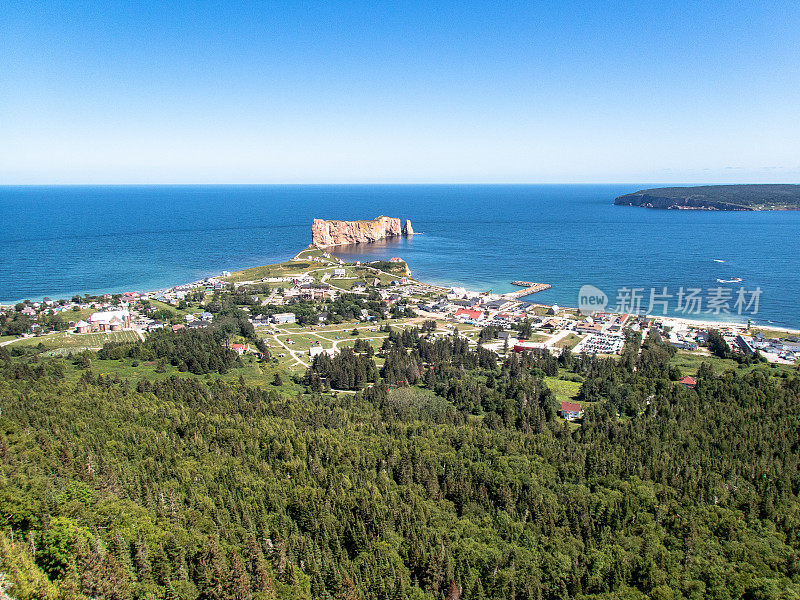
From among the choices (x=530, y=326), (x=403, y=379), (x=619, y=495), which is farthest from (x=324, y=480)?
(x=530, y=326)

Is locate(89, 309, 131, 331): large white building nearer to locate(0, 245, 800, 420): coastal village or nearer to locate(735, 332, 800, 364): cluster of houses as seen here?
locate(0, 245, 800, 420): coastal village

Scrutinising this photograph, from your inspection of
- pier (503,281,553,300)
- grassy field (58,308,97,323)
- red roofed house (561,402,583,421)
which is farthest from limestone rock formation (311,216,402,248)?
red roofed house (561,402,583,421)

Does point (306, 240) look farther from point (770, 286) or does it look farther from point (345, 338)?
point (770, 286)

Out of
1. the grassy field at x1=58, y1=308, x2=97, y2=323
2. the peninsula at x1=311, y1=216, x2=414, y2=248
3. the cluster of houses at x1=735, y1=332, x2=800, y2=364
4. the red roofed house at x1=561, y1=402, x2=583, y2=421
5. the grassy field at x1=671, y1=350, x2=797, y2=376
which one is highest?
the peninsula at x1=311, y1=216, x2=414, y2=248

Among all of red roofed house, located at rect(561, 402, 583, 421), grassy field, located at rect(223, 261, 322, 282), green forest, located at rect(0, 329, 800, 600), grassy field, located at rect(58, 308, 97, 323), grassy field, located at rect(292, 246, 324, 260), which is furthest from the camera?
grassy field, located at rect(292, 246, 324, 260)

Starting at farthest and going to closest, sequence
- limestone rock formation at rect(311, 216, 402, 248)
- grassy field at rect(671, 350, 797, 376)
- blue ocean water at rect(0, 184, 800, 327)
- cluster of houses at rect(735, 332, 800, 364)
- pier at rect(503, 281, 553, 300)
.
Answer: limestone rock formation at rect(311, 216, 402, 248) → blue ocean water at rect(0, 184, 800, 327) → pier at rect(503, 281, 553, 300) → cluster of houses at rect(735, 332, 800, 364) → grassy field at rect(671, 350, 797, 376)

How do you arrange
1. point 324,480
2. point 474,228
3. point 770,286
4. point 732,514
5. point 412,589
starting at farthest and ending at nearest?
point 474,228 → point 770,286 → point 324,480 → point 732,514 → point 412,589

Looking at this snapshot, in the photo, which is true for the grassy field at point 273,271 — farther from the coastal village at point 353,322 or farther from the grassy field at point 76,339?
the grassy field at point 76,339
